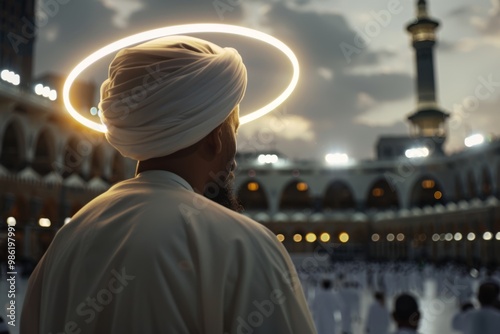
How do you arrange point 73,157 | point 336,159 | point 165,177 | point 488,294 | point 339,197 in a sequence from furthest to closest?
point 339,197 < point 336,159 < point 73,157 < point 488,294 < point 165,177

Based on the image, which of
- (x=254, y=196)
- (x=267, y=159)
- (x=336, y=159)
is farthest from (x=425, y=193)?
(x=254, y=196)

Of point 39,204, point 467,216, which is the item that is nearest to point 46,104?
point 39,204

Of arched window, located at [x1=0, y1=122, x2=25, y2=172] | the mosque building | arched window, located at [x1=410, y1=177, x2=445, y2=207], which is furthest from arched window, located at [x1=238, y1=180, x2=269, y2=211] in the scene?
arched window, located at [x1=0, y1=122, x2=25, y2=172]

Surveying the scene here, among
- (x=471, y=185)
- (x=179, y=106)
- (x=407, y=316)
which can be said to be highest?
(x=471, y=185)

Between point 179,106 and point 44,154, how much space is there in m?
36.6

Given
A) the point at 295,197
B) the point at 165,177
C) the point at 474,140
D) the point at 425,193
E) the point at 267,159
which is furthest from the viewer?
the point at 295,197

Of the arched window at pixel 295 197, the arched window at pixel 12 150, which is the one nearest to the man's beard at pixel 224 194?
the arched window at pixel 12 150

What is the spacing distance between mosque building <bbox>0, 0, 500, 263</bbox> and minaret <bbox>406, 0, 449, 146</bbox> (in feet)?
0.42

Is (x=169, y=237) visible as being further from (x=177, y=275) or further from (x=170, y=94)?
(x=170, y=94)

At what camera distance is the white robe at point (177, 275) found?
0.94m

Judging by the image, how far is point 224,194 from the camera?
142 centimetres

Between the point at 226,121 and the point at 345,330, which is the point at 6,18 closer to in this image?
the point at 345,330

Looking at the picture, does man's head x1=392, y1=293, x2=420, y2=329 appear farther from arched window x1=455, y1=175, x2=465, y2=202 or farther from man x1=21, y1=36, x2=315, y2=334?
arched window x1=455, y1=175, x2=465, y2=202

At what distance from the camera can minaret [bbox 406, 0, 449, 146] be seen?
63.8 metres
